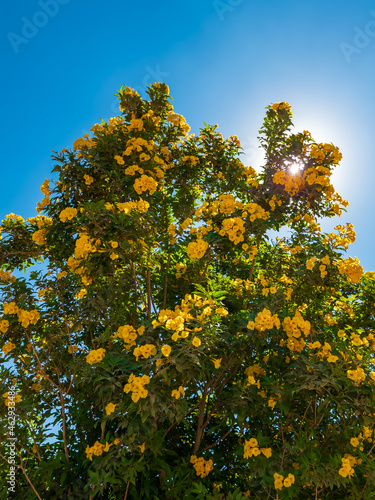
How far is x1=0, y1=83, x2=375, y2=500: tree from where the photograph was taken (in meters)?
2.59

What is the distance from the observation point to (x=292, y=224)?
14.5ft

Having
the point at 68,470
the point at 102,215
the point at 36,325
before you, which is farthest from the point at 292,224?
the point at 68,470

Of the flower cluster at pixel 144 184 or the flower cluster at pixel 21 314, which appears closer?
the flower cluster at pixel 21 314

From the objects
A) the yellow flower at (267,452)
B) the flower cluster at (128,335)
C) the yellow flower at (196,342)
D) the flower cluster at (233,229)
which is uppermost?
the flower cluster at (233,229)

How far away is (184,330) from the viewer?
2525 mm

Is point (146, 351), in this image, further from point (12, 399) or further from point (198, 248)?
point (12, 399)

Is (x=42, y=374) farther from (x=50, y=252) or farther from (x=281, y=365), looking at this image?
(x=281, y=365)

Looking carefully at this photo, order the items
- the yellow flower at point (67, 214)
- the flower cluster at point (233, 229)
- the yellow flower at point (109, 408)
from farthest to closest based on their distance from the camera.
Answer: the yellow flower at point (67, 214), the flower cluster at point (233, 229), the yellow flower at point (109, 408)

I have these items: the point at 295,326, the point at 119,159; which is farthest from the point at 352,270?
the point at 119,159

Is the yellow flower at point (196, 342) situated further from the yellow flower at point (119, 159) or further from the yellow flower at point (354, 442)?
the yellow flower at point (119, 159)

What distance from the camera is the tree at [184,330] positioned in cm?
259

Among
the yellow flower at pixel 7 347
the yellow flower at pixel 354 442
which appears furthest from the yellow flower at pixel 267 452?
the yellow flower at pixel 7 347

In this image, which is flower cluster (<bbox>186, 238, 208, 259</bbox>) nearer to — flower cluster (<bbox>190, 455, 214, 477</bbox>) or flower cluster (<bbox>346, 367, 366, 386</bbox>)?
flower cluster (<bbox>346, 367, 366, 386</bbox>)

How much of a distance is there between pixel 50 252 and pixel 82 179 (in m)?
0.92
